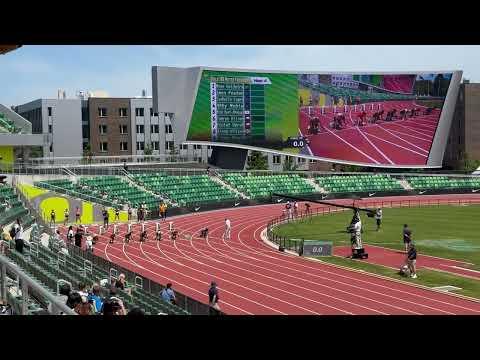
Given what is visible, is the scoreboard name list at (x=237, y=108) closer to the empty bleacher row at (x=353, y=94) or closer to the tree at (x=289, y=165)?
the empty bleacher row at (x=353, y=94)

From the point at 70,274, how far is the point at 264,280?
6771 millimetres

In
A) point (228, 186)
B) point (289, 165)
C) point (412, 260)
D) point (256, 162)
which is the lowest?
point (412, 260)

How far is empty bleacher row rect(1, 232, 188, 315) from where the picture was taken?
11905 millimetres

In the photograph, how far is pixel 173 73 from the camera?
182 ft

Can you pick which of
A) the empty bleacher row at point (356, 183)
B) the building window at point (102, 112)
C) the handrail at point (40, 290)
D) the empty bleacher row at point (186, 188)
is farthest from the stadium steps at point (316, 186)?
the handrail at point (40, 290)

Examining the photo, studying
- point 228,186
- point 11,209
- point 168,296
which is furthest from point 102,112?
point 168,296

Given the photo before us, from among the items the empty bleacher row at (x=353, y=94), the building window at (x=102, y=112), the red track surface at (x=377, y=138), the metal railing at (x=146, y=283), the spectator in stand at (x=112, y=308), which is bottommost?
the metal railing at (x=146, y=283)

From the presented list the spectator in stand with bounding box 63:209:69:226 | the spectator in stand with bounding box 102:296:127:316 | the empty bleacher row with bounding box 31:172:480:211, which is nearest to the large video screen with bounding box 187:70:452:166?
the empty bleacher row with bounding box 31:172:480:211

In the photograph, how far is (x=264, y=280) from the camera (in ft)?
63.5

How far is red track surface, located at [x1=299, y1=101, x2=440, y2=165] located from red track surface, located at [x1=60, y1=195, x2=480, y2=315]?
30340mm

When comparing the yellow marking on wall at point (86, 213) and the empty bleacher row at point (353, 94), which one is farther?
the empty bleacher row at point (353, 94)

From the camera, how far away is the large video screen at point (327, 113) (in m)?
55.2

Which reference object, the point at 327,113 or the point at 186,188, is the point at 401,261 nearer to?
the point at 186,188
